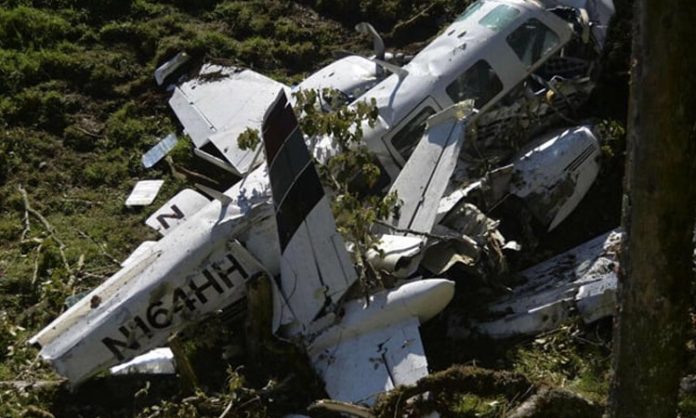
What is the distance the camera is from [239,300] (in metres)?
8.09

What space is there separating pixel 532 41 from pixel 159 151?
4.09 metres

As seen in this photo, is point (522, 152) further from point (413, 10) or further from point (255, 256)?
point (413, 10)

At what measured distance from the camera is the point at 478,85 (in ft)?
31.4

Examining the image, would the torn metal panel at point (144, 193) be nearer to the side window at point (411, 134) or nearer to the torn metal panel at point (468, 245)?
the side window at point (411, 134)

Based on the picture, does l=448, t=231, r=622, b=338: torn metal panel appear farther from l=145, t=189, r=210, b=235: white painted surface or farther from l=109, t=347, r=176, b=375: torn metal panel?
l=145, t=189, r=210, b=235: white painted surface

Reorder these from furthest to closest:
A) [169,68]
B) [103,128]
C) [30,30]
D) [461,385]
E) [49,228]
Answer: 1. [30,30]
2. [169,68]
3. [103,128]
4. [49,228]
5. [461,385]

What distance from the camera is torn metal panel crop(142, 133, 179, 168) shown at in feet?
36.1

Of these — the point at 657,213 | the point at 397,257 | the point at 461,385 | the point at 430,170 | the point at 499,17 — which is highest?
the point at 499,17

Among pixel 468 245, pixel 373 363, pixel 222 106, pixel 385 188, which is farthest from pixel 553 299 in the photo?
pixel 222 106

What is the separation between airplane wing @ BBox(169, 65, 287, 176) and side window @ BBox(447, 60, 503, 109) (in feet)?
6.63

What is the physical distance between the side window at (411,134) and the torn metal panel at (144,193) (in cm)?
271

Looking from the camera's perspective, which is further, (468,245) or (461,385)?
(468,245)

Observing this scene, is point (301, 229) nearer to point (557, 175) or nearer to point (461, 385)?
point (461, 385)

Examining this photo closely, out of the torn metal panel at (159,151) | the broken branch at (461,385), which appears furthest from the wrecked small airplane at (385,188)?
the torn metal panel at (159,151)
